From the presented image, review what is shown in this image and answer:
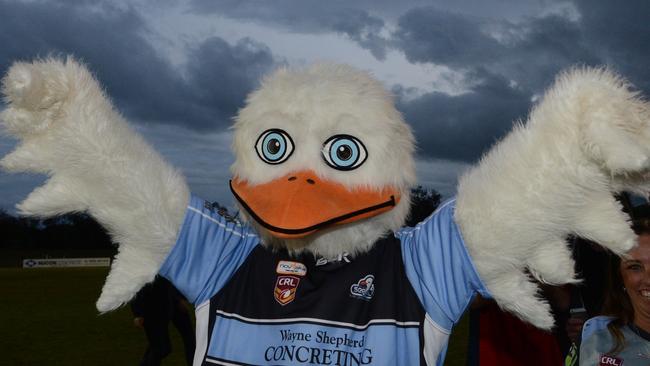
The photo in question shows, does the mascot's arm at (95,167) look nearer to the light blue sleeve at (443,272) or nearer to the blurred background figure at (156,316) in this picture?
the light blue sleeve at (443,272)

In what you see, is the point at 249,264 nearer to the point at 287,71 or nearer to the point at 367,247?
the point at 367,247

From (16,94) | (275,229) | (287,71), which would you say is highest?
(287,71)

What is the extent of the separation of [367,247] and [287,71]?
1.88ft

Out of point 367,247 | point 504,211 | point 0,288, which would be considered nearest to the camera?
point 504,211

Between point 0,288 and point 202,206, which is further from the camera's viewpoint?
point 0,288

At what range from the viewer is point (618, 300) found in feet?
8.08

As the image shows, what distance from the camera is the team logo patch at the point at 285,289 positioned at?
5.89 feet

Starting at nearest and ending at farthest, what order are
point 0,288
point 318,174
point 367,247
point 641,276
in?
point 318,174 → point 367,247 → point 641,276 → point 0,288

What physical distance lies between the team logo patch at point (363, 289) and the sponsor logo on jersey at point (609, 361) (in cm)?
112

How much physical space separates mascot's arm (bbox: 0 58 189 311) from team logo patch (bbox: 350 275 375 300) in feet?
1.73

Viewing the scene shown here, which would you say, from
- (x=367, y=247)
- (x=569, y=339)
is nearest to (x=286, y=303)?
(x=367, y=247)

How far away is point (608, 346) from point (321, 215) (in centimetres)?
143

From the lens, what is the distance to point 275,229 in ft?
5.16

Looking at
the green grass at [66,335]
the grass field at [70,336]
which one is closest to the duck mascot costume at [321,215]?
the grass field at [70,336]
